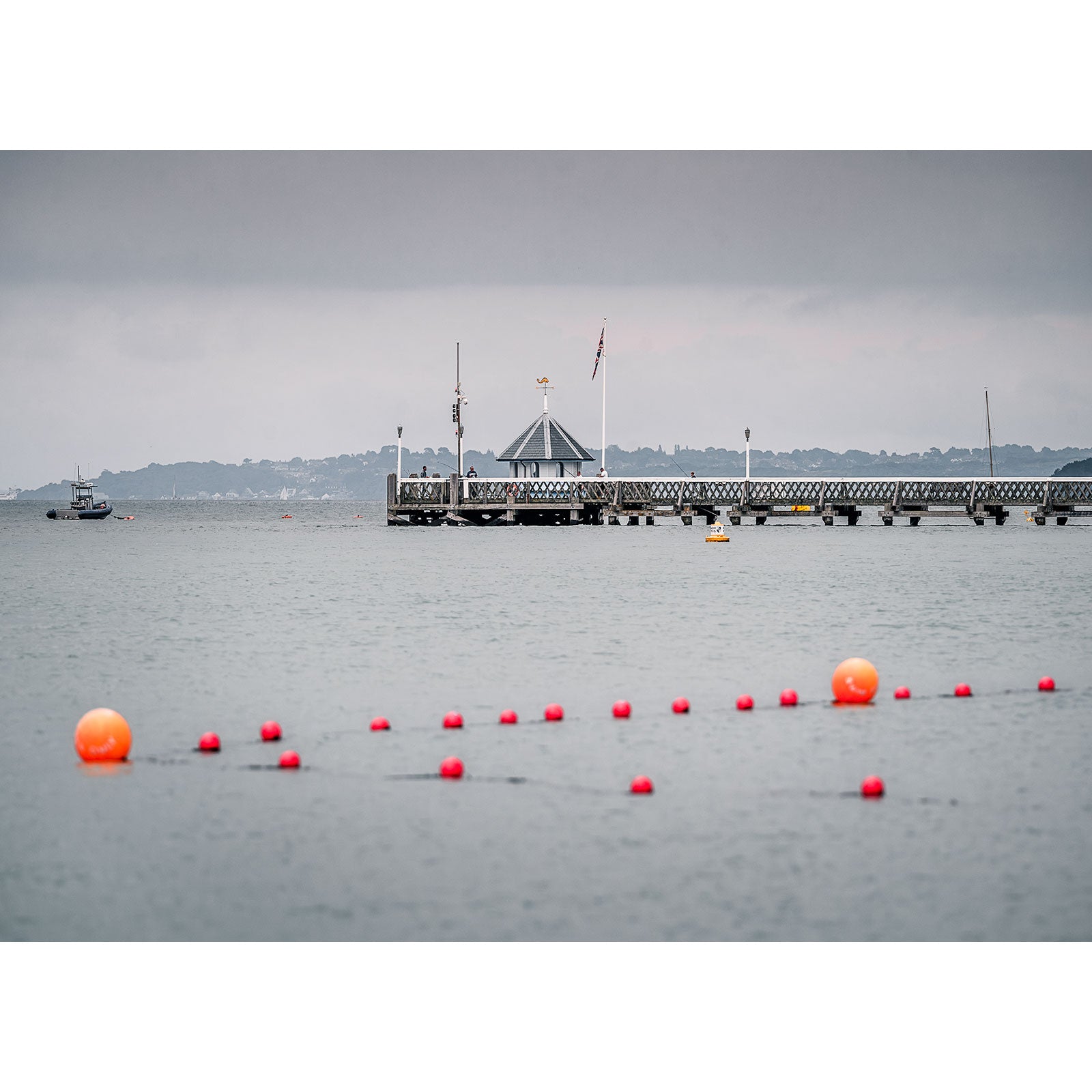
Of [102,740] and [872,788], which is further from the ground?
[102,740]

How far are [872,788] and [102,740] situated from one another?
709 centimetres

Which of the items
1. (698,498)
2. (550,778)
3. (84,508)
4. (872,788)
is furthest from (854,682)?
(84,508)

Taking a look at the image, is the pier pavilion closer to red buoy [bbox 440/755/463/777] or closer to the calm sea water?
the calm sea water

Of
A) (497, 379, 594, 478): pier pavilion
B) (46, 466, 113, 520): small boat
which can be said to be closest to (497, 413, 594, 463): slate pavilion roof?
(497, 379, 594, 478): pier pavilion

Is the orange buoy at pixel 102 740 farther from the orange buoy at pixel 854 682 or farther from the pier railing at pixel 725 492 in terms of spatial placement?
the pier railing at pixel 725 492

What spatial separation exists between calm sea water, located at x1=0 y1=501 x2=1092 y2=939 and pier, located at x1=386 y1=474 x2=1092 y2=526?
48.1m

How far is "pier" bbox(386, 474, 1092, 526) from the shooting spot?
75.6 meters

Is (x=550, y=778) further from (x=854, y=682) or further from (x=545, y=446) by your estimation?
(x=545, y=446)

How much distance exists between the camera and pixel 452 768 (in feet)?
37.7

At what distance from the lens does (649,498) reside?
80.1 meters

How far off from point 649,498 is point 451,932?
7311 centimetres

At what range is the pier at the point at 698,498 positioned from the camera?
75.6 m

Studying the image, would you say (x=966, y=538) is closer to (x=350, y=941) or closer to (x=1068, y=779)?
(x=1068, y=779)

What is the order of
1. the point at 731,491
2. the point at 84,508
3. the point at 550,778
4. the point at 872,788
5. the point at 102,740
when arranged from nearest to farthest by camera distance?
1. the point at 872,788
2. the point at 550,778
3. the point at 102,740
4. the point at 731,491
5. the point at 84,508
